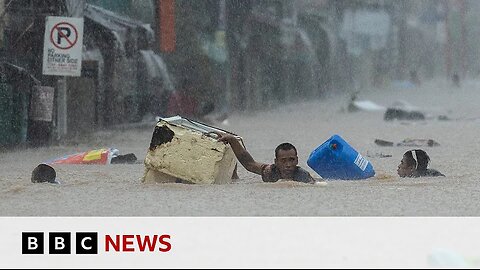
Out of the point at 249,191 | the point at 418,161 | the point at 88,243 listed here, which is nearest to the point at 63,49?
the point at 418,161

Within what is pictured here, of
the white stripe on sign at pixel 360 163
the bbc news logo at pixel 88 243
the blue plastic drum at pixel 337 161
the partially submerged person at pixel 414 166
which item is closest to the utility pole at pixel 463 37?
the partially submerged person at pixel 414 166

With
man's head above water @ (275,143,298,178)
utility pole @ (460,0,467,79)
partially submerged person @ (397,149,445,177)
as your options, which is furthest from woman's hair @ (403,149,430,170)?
utility pole @ (460,0,467,79)

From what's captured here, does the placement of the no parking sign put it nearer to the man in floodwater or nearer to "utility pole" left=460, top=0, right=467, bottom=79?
the man in floodwater

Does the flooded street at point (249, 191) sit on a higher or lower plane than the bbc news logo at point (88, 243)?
lower

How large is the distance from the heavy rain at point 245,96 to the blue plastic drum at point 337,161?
16 cm

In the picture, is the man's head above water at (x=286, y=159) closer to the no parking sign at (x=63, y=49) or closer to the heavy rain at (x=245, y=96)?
the heavy rain at (x=245, y=96)

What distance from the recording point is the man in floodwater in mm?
10766

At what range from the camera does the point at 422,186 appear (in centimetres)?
1059

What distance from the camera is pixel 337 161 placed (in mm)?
11383

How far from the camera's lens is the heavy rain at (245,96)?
9836 mm

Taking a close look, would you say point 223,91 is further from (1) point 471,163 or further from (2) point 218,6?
(1) point 471,163

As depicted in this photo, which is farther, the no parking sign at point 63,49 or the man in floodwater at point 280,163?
the no parking sign at point 63,49

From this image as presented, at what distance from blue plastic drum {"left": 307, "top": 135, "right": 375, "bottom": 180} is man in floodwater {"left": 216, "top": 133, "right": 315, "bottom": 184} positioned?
1.68 ft

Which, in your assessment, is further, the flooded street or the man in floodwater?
the man in floodwater
